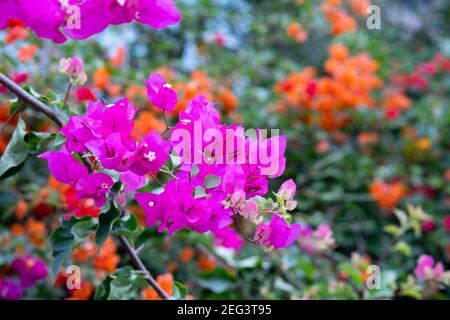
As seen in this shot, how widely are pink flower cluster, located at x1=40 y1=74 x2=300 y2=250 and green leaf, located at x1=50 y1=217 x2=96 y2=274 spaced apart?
4.8 inches

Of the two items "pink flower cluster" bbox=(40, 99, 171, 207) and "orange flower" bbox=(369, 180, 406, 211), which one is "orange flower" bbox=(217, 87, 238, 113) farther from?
"pink flower cluster" bbox=(40, 99, 171, 207)

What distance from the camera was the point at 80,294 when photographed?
1086mm

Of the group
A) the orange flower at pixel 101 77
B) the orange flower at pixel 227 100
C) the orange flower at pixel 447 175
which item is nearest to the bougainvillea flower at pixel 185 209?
the orange flower at pixel 101 77

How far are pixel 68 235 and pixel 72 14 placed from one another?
0.34 metres

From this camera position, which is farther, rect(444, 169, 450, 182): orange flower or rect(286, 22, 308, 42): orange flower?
rect(286, 22, 308, 42): orange flower

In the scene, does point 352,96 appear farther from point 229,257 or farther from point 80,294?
point 80,294

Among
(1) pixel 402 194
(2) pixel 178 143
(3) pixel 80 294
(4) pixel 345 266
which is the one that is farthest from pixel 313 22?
(2) pixel 178 143

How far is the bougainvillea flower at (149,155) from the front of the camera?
64 centimetres

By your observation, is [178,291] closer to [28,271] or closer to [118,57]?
[28,271]

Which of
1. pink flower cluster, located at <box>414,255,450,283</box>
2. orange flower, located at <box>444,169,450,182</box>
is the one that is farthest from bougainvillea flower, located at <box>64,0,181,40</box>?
orange flower, located at <box>444,169,450,182</box>

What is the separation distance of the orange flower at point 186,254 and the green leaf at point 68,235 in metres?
0.83

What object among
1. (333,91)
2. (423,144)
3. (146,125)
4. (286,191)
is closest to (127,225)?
(286,191)

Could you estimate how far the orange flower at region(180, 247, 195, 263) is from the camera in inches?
Answer: 64.7

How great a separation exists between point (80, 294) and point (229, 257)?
1.43ft
